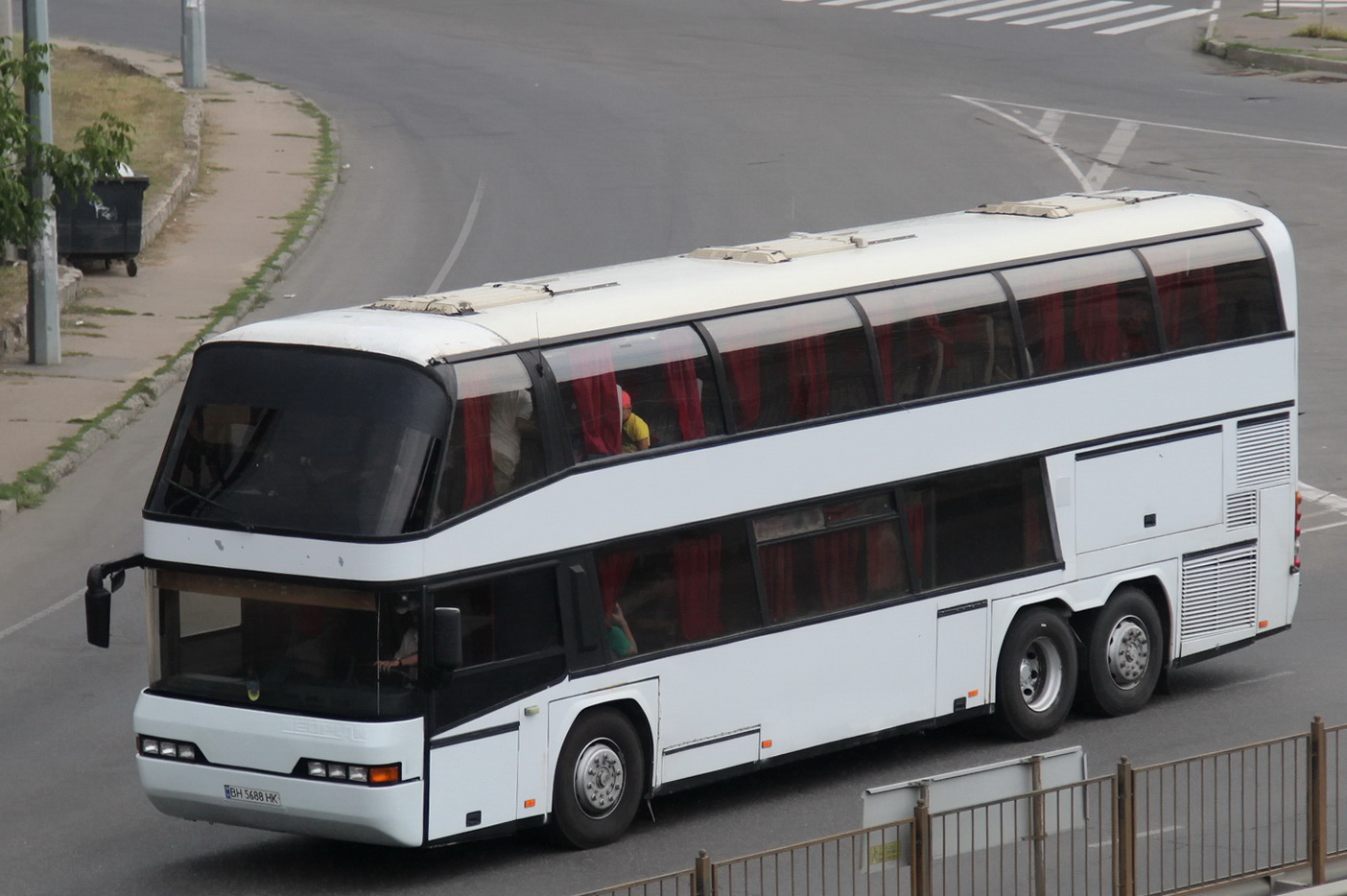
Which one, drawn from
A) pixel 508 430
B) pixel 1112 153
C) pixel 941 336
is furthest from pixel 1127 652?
pixel 1112 153

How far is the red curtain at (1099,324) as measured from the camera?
1476cm

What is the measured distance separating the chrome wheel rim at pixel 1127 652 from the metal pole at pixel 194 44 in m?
29.7

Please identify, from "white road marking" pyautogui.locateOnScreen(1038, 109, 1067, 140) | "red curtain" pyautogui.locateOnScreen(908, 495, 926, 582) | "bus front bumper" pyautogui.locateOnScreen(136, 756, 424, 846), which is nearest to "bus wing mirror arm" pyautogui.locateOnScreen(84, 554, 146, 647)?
"bus front bumper" pyautogui.locateOnScreen(136, 756, 424, 846)

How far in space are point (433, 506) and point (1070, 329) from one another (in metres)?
5.36

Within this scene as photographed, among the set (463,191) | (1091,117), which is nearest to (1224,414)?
(463,191)

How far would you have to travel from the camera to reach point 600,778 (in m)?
12.3

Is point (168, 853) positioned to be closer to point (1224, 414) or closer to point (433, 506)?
point (433, 506)

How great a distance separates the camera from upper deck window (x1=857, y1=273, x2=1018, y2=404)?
13.8 metres

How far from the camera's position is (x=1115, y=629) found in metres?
15.0

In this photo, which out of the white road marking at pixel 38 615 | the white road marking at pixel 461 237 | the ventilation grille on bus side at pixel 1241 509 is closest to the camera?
the ventilation grille on bus side at pixel 1241 509

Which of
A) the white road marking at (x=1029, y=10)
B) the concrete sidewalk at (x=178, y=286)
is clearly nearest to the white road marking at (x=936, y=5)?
the white road marking at (x=1029, y=10)

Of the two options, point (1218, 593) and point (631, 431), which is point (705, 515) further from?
point (1218, 593)

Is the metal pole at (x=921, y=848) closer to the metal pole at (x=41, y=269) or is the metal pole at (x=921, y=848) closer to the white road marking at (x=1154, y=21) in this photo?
the metal pole at (x=41, y=269)

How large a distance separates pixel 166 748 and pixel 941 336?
5.67 meters
